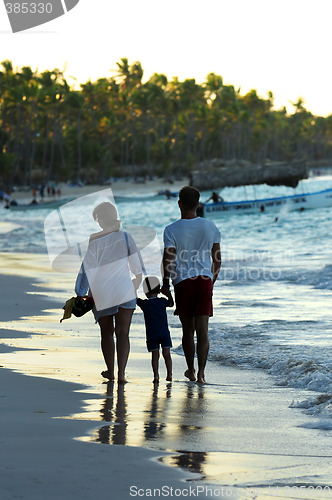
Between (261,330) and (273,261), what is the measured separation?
1256cm

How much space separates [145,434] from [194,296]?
2360 millimetres

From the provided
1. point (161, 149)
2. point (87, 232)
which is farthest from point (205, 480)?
point (161, 149)

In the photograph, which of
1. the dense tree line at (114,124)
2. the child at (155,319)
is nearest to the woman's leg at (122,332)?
the child at (155,319)

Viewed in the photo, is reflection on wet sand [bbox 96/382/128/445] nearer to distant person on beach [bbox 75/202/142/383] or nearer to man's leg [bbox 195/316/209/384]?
distant person on beach [bbox 75/202/142/383]

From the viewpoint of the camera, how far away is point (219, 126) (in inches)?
6211

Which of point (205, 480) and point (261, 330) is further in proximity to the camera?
point (261, 330)

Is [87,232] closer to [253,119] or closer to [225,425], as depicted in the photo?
[225,425]

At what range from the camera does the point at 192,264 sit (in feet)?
22.7

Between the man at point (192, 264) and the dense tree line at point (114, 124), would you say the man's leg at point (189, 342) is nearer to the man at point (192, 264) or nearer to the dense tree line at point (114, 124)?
the man at point (192, 264)

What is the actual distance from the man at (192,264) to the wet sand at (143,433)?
0.53m

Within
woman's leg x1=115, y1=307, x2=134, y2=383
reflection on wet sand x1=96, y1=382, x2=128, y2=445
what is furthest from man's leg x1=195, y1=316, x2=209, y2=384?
reflection on wet sand x1=96, y1=382, x2=128, y2=445

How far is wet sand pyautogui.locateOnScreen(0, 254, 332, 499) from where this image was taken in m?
3.80

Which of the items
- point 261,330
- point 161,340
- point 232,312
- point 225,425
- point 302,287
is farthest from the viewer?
point 302,287

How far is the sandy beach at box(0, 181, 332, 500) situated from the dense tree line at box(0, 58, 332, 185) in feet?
295
